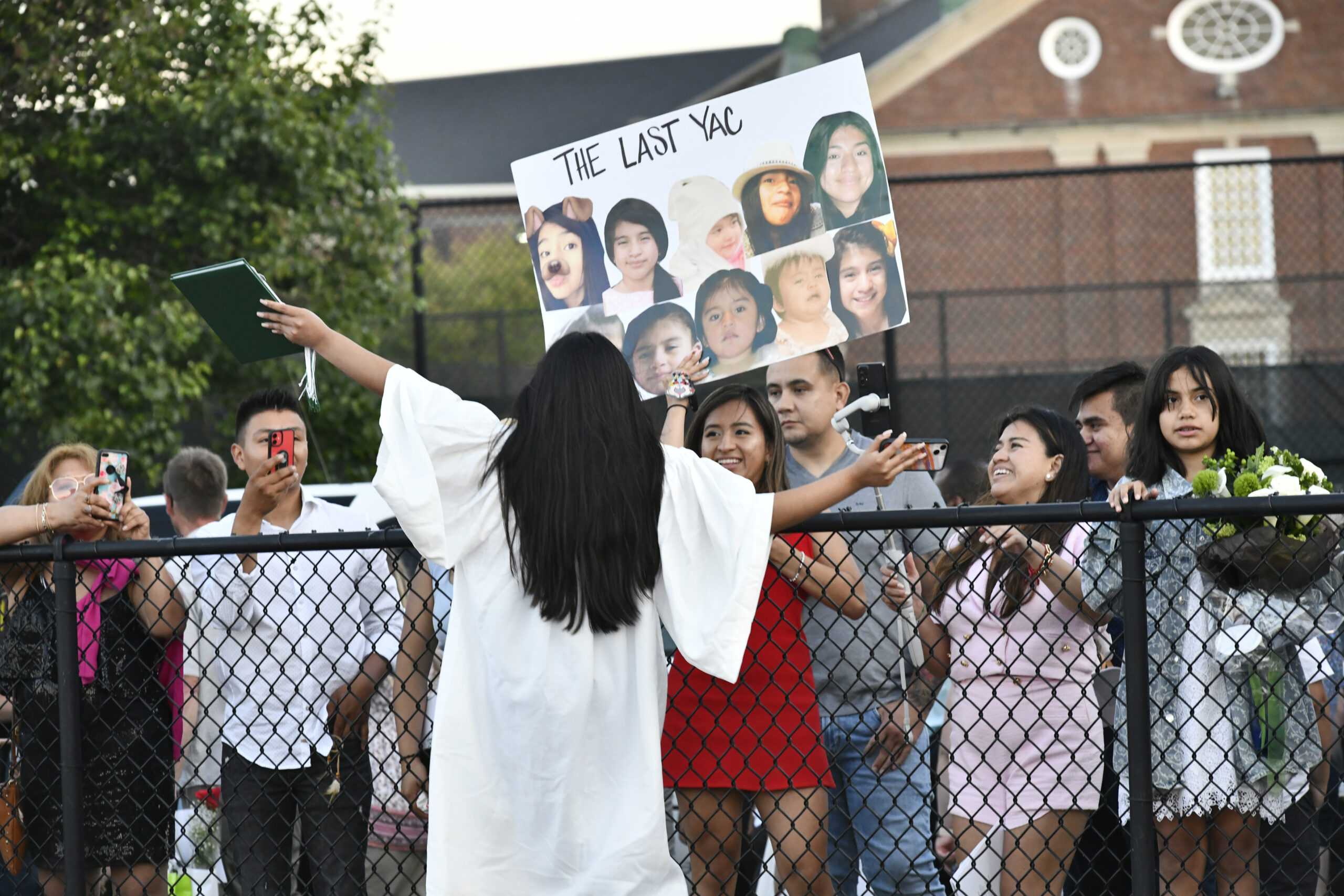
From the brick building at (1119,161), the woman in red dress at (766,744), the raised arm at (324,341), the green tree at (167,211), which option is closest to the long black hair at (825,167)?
the woman in red dress at (766,744)

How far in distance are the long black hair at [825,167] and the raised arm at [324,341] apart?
4.47ft

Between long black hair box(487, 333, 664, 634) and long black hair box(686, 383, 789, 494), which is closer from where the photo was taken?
long black hair box(487, 333, 664, 634)

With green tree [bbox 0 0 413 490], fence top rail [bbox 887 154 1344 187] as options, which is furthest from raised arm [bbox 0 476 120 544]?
fence top rail [bbox 887 154 1344 187]

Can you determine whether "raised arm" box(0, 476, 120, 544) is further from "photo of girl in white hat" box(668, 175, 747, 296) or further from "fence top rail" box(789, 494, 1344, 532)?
"fence top rail" box(789, 494, 1344, 532)

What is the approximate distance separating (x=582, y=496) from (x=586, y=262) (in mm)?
1313

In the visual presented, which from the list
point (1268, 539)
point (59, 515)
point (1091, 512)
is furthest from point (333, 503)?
point (1268, 539)

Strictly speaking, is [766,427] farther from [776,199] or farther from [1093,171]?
[1093,171]

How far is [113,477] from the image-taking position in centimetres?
312

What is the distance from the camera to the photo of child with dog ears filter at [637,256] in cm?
374

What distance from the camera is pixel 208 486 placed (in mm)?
4570

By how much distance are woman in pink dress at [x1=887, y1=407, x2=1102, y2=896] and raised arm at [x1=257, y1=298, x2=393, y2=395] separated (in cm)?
138

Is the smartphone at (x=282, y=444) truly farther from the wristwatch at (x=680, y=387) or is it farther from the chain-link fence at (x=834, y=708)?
the wristwatch at (x=680, y=387)

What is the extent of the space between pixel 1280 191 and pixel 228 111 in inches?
684

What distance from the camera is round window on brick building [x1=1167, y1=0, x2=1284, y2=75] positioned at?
2503cm
